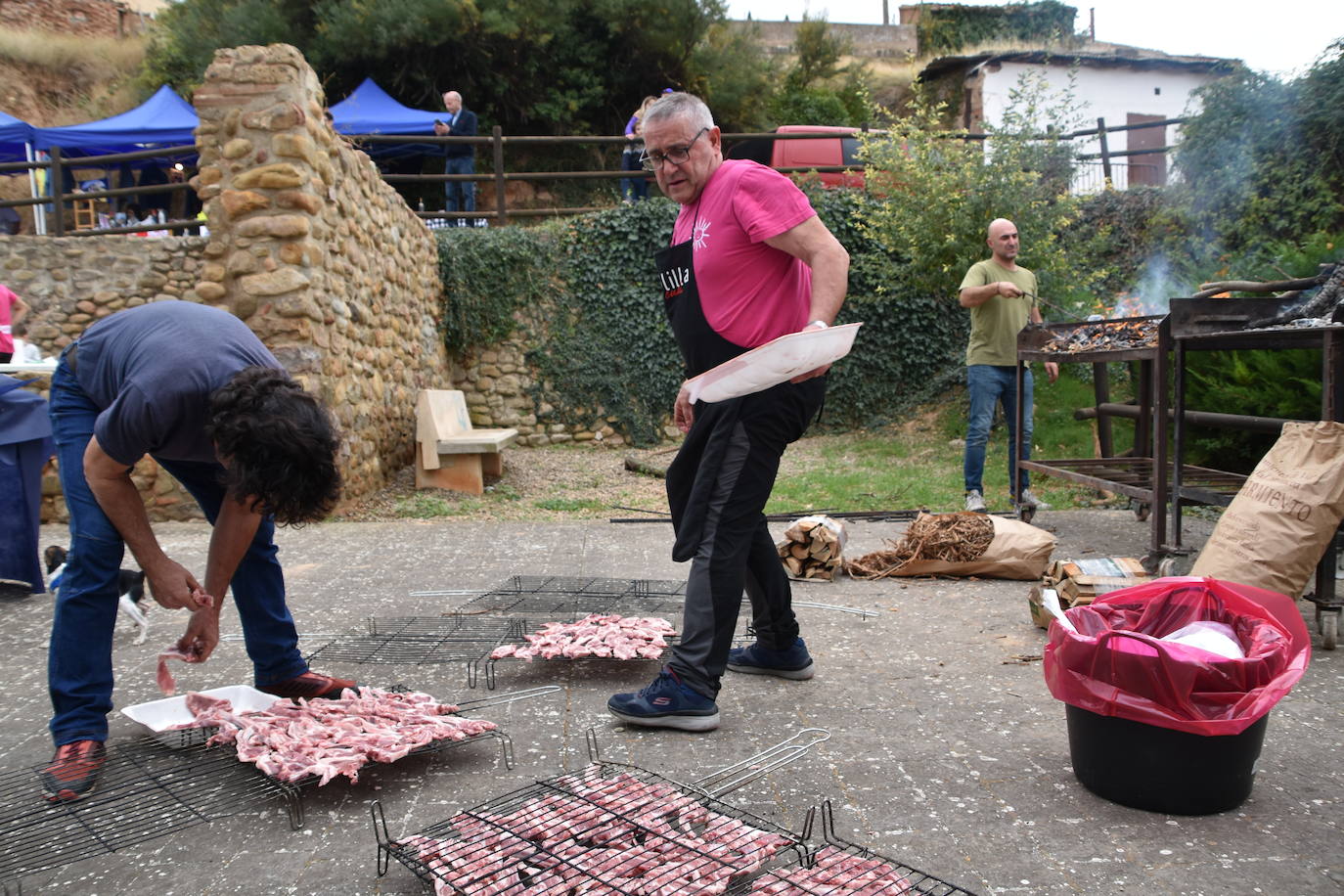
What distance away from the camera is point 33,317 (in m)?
7.67

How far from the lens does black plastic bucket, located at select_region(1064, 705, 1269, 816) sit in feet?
7.41

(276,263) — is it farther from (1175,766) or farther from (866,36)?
(866,36)

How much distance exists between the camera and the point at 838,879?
1830 mm

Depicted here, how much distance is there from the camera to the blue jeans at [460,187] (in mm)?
13008

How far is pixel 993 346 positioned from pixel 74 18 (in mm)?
29314

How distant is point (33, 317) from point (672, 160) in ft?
23.5

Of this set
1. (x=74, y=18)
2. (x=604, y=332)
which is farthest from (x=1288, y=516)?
(x=74, y=18)

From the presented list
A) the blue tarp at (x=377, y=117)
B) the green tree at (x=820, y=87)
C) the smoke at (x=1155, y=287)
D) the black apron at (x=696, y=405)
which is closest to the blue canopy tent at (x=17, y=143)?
the blue tarp at (x=377, y=117)

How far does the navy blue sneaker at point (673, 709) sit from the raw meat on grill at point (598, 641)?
0.42m

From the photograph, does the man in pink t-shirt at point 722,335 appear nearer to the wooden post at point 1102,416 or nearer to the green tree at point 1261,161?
the wooden post at point 1102,416

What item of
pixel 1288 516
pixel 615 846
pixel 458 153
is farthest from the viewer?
pixel 458 153

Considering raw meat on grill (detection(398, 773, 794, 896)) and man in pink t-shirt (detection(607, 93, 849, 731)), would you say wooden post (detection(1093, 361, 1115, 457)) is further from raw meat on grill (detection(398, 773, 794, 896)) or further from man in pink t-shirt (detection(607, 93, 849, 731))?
raw meat on grill (detection(398, 773, 794, 896))

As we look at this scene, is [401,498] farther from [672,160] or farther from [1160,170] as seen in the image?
[1160,170]

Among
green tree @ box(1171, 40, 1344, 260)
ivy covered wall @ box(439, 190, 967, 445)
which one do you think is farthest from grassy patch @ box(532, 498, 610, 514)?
green tree @ box(1171, 40, 1344, 260)
